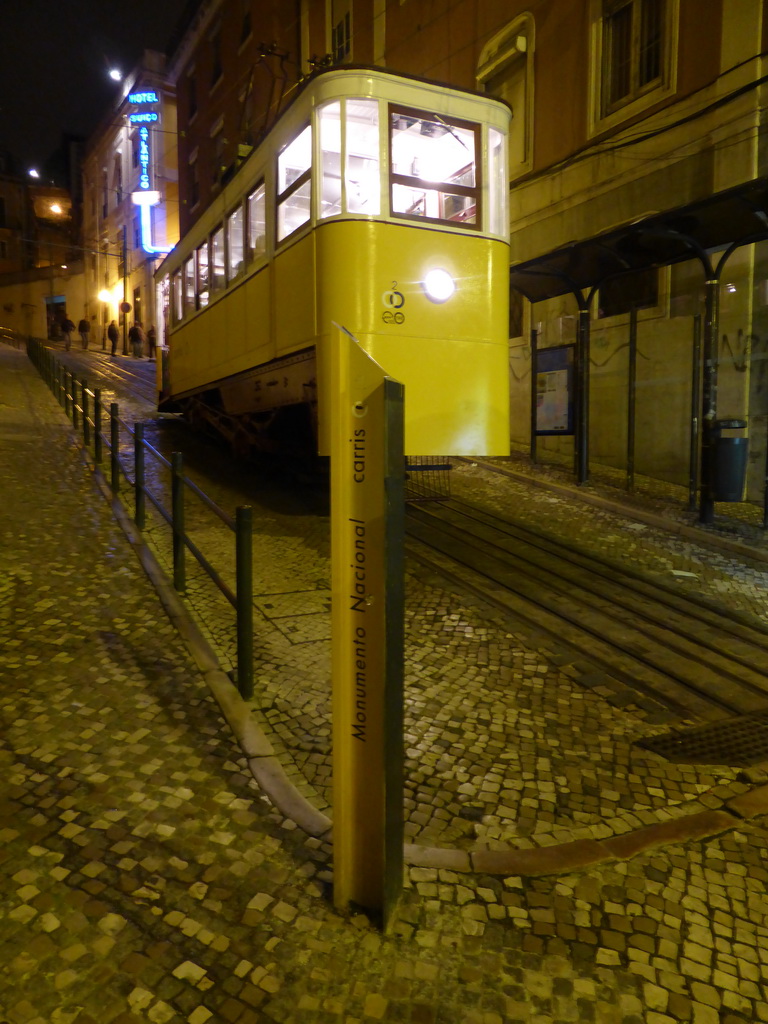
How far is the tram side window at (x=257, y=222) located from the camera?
823 cm

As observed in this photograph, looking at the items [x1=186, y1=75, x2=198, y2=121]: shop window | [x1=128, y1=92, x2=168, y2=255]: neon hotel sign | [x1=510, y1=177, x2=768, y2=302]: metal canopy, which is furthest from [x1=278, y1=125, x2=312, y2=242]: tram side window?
[x1=128, y1=92, x2=168, y2=255]: neon hotel sign

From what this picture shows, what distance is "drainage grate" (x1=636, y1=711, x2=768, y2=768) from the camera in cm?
370

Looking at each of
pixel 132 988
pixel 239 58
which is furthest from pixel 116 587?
pixel 239 58

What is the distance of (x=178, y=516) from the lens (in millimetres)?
5320

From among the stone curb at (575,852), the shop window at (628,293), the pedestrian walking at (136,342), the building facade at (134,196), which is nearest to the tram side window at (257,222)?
the shop window at (628,293)

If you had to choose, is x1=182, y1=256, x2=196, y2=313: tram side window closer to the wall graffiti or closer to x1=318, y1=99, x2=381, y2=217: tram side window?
x1=318, y1=99, x2=381, y2=217: tram side window

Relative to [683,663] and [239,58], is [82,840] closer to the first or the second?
[683,663]

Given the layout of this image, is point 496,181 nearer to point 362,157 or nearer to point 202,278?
point 362,157

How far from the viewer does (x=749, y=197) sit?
762cm

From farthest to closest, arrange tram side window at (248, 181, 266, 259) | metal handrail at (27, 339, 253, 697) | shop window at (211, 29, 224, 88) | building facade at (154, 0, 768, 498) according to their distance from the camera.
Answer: shop window at (211, 29, 224, 88), building facade at (154, 0, 768, 498), tram side window at (248, 181, 266, 259), metal handrail at (27, 339, 253, 697)

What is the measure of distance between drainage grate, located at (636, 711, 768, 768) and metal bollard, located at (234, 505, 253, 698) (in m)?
2.06

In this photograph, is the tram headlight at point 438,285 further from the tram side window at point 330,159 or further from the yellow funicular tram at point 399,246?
the tram side window at point 330,159

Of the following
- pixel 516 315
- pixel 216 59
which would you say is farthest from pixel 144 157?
pixel 516 315

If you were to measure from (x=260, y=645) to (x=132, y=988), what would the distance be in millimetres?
2660
